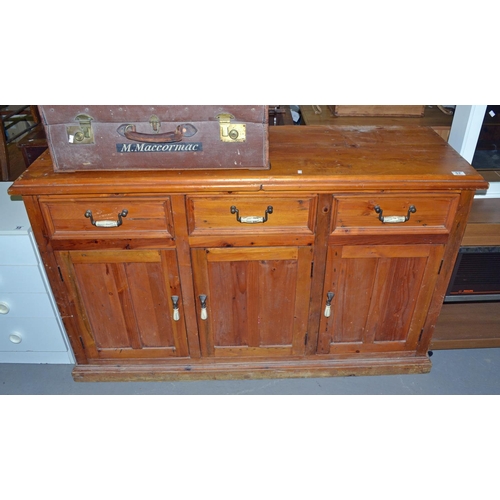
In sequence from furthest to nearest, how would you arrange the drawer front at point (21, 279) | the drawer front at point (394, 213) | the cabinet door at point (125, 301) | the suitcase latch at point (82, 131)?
the drawer front at point (21, 279)
the cabinet door at point (125, 301)
the drawer front at point (394, 213)
the suitcase latch at point (82, 131)

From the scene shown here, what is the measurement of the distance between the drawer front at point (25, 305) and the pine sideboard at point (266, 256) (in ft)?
0.48

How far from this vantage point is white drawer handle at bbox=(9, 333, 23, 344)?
184cm

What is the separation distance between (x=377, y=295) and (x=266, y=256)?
0.48m

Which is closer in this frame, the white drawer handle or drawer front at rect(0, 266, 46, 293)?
drawer front at rect(0, 266, 46, 293)

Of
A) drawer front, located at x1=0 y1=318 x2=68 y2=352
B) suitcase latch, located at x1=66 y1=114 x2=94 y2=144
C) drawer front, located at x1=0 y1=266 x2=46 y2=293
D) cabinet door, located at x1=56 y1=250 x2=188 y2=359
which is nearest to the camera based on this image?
suitcase latch, located at x1=66 y1=114 x2=94 y2=144

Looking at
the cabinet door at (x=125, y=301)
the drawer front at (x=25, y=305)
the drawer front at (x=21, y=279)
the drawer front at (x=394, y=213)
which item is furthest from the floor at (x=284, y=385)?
the drawer front at (x=394, y=213)

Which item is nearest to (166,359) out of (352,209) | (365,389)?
(365,389)

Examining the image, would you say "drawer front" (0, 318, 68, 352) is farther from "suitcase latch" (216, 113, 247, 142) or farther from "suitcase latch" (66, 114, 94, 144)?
"suitcase latch" (216, 113, 247, 142)

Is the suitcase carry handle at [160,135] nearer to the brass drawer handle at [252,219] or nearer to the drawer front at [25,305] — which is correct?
the brass drawer handle at [252,219]

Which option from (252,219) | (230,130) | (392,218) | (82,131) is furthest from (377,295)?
(82,131)

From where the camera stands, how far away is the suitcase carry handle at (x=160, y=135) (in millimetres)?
1350

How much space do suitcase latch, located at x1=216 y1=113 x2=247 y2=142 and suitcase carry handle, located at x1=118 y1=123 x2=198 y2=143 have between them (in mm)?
87

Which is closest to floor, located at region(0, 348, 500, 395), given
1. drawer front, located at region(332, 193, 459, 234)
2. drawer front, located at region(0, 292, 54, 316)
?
drawer front, located at region(0, 292, 54, 316)
